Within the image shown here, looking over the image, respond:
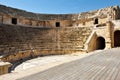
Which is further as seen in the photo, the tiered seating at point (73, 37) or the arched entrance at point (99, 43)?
the arched entrance at point (99, 43)

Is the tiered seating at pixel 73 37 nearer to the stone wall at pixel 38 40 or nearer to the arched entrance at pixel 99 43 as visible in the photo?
the stone wall at pixel 38 40

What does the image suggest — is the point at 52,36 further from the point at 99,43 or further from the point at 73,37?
the point at 99,43

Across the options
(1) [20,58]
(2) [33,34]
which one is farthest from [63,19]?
(1) [20,58]

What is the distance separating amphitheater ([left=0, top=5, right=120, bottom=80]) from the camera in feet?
52.0

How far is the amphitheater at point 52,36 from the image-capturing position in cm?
1585

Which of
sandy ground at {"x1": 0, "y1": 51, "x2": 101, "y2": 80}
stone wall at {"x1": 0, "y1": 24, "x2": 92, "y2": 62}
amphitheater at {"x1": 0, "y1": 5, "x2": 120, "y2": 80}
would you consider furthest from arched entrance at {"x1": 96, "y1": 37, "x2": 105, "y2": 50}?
sandy ground at {"x1": 0, "y1": 51, "x2": 101, "y2": 80}

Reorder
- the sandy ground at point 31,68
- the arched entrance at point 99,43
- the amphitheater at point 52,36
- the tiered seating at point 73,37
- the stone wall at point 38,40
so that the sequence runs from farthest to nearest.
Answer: the arched entrance at point 99,43 → the tiered seating at point 73,37 → the amphitheater at point 52,36 → the stone wall at point 38,40 → the sandy ground at point 31,68

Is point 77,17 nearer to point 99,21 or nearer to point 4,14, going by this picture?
point 99,21

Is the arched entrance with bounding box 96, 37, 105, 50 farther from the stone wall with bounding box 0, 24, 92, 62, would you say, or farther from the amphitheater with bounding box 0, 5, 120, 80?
the stone wall with bounding box 0, 24, 92, 62

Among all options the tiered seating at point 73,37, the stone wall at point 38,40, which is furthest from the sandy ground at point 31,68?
the tiered seating at point 73,37

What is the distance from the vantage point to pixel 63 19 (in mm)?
25859

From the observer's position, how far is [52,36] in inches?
798

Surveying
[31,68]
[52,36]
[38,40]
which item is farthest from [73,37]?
[31,68]

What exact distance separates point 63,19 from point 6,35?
38.1 feet
